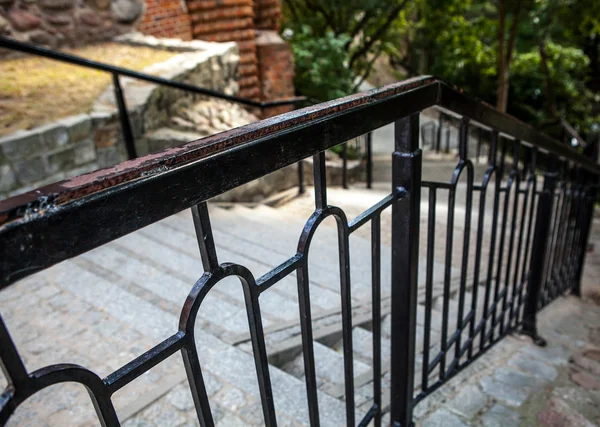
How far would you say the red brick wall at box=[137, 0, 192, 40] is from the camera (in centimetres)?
576

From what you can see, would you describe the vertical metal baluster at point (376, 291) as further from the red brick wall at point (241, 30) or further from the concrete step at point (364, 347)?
the red brick wall at point (241, 30)

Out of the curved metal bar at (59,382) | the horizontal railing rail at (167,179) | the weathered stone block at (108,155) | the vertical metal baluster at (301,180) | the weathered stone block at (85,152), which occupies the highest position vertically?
the horizontal railing rail at (167,179)

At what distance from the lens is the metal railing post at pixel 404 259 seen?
114 cm

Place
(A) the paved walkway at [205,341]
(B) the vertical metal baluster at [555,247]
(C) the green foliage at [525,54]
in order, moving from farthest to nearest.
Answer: (C) the green foliage at [525,54] → (B) the vertical metal baluster at [555,247] → (A) the paved walkway at [205,341]

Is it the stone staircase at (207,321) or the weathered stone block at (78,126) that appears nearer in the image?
the stone staircase at (207,321)

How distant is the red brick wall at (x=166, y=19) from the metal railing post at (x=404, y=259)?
17.9ft

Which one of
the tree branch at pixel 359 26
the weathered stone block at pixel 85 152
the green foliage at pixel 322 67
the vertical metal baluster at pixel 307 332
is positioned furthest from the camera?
the tree branch at pixel 359 26

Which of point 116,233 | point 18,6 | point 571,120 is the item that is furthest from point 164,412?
point 571,120

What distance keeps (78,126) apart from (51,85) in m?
1.16

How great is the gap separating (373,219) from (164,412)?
98cm

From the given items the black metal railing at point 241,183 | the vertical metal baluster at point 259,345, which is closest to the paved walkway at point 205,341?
the black metal railing at point 241,183

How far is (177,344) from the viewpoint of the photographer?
713 millimetres

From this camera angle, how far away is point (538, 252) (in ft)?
7.58

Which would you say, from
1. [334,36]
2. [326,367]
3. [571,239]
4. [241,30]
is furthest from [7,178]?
[334,36]
